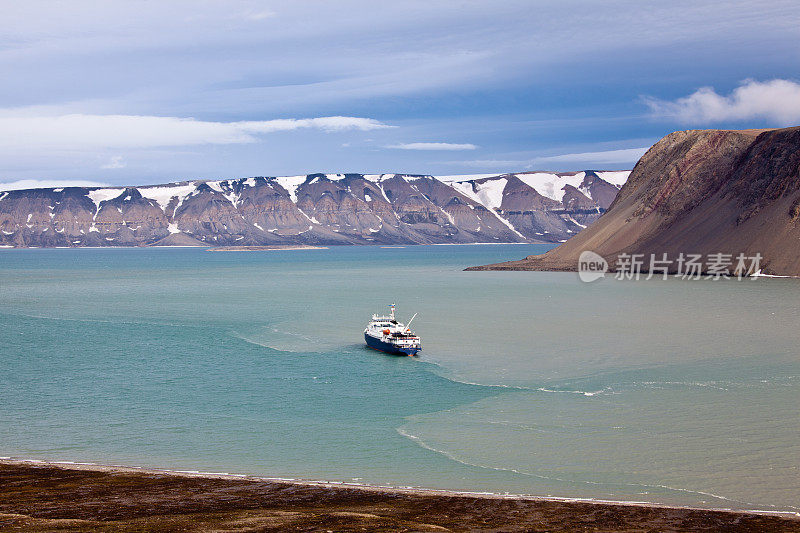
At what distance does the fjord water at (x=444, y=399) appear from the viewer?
24.9 meters

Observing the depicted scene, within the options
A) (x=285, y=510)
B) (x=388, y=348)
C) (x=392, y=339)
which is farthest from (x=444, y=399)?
(x=285, y=510)

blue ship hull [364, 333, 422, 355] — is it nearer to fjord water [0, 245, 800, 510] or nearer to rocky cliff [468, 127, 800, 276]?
fjord water [0, 245, 800, 510]

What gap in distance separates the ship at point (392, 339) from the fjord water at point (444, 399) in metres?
0.90

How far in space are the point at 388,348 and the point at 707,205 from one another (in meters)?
107

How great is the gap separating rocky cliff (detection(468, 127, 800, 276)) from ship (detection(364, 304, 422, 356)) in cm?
8384

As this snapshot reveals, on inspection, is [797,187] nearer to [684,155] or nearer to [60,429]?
[684,155]

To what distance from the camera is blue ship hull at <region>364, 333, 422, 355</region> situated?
4759 cm

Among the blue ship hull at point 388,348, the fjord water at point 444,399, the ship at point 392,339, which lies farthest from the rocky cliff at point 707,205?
the blue ship hull at point 388,348

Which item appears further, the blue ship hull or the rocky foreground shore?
the blue ship hull

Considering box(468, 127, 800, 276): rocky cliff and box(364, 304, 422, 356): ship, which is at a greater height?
box(468, 127, 800, 276): rocky cliff

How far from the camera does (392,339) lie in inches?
1891

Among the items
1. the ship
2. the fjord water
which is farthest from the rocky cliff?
the ship

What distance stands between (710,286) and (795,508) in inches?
3458

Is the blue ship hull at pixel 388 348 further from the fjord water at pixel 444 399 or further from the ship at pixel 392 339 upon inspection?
the fjord water at pixel 444 399
